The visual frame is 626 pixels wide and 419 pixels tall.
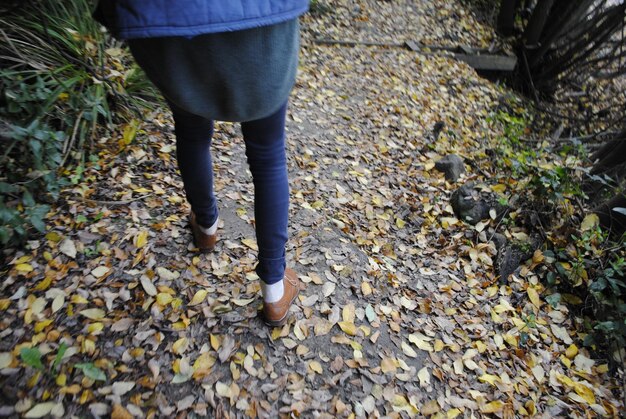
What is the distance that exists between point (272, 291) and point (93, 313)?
862 millimetres

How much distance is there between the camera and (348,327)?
207 cm

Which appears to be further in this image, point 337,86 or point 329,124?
point 337,86

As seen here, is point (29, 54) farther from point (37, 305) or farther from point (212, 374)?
point (212, 374)

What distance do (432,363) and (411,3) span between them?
25.9 ft

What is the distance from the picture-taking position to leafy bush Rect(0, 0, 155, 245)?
2039 mm

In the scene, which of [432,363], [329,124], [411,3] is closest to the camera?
[432,363]

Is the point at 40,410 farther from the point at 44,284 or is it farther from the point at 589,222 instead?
the point at 589,222

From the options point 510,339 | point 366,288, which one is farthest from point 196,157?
point 510,339

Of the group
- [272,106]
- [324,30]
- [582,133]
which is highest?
[272,106]

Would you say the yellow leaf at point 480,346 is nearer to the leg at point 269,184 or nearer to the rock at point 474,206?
the rock at point 474,206

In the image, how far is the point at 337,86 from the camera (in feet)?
15.8

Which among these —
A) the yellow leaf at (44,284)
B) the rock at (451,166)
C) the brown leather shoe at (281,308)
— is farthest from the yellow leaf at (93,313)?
the rock at (451,166)

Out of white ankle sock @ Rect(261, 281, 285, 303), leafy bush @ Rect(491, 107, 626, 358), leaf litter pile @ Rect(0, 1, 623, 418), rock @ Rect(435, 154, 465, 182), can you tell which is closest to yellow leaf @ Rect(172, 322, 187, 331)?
leaf litter pile @ Rect(0, 1, 623, 418)

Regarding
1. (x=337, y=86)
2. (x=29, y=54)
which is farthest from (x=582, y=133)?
(x=29, y=54)
